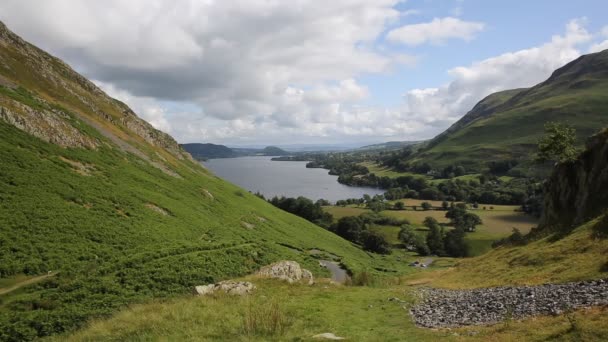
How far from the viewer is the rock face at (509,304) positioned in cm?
1571

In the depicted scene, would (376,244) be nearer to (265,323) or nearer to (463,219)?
(463,219)

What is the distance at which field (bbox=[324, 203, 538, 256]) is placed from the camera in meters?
139

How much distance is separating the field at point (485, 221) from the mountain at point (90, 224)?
85.1 metres

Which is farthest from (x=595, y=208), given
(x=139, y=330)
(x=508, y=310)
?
(x=139, y=330)

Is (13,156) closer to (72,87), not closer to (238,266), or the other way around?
(238,266)

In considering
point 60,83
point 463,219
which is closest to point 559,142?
point 60,83

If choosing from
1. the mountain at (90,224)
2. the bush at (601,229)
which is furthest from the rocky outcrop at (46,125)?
the bush at (601,229)

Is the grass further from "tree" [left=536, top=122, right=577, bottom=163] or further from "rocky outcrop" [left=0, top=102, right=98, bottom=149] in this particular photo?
"rocky outcrop" [left=0, top=102, right=98, bottom=149]

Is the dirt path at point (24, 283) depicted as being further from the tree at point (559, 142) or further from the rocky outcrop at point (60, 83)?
the tree at point (559, 142)

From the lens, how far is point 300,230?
75.5 meters

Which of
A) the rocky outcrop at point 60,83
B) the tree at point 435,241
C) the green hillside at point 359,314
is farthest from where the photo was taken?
the tree at point 435,241

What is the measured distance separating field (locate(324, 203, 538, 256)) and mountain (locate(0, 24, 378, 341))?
3349 inches

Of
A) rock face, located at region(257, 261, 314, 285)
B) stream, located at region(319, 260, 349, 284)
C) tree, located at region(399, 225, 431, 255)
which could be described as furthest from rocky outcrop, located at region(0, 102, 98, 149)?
tree, located at region(399, 225, 431, 255)

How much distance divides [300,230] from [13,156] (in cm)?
5120
